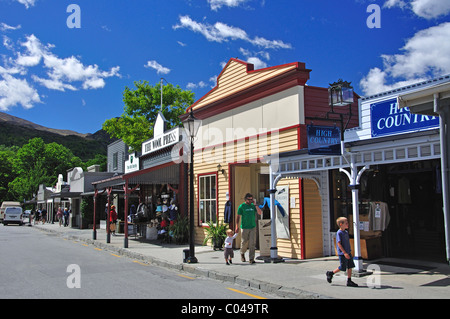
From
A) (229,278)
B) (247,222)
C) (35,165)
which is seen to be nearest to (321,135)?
(247,222)

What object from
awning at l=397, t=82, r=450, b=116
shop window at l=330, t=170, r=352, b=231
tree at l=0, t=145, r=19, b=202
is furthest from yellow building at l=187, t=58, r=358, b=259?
tree at l=0, t=145, r=19, b=202

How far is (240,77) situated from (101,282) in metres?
8.40

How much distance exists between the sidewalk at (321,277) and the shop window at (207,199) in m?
3.11

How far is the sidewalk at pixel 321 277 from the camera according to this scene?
22.6ft

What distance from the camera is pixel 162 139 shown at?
1856 centimetres

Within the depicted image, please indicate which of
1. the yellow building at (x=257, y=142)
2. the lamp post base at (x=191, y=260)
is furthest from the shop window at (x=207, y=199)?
the lamp post base at (x=191, y=260)

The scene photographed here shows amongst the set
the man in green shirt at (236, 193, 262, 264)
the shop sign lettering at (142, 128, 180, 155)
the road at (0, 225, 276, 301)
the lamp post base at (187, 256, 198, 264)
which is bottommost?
the road at (0, 225, 276, 301)

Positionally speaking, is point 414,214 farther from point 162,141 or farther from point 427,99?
point 162,141

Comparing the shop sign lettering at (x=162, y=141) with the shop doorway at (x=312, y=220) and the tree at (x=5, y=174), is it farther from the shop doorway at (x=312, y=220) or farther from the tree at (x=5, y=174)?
the tree at (x=5, y=174)

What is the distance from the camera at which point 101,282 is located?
8547 millimetres

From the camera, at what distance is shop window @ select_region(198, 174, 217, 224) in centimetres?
1523

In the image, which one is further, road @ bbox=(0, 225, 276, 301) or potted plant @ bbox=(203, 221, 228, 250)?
potted plant @ bbox=(203, 221, 228, 250)

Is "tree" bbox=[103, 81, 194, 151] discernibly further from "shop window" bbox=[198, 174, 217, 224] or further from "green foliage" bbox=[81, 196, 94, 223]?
"shop window" bbox=[198, 174, 217, 224]

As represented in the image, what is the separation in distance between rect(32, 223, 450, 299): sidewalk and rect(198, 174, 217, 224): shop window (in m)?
3.11
